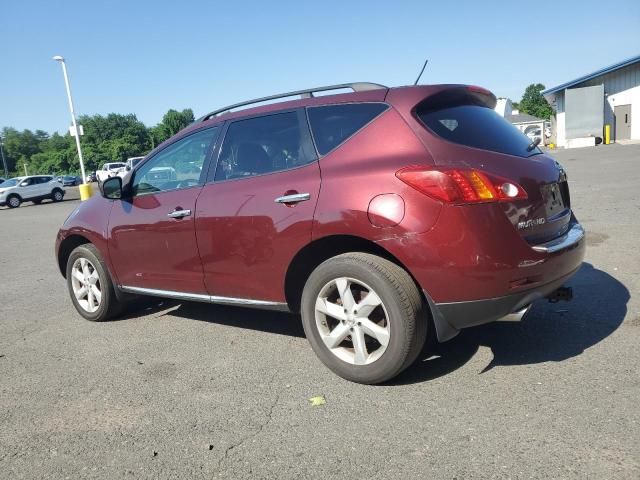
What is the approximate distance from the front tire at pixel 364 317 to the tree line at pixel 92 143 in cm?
8828

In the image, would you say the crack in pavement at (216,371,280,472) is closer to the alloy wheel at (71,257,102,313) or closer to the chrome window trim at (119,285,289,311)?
the chrome window trim at (119,285,289,311)

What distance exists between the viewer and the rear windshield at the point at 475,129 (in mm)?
3278

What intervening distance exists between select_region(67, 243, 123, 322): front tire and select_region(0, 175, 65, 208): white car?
28010mm

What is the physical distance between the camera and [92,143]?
9900 centimetres

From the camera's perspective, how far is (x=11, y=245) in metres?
11.8

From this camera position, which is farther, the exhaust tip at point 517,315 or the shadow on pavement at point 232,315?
the shadow on pavement at point 232,315

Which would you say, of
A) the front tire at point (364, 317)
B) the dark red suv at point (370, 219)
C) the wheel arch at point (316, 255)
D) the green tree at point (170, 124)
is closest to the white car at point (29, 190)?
the dark red suv at point (370, 219)

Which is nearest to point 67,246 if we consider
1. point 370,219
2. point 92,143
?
point 370,219

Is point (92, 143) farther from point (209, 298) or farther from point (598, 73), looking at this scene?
point (209, 298)

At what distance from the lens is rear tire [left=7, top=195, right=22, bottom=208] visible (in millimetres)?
29531

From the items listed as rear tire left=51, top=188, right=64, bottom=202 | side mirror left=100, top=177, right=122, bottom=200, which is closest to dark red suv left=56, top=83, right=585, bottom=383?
side mirror left=100, top=177, right=122, bottom=200

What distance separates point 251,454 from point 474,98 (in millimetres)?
2644

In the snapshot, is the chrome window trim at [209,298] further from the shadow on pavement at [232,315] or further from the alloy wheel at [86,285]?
the shadow on pavement at [232,315]

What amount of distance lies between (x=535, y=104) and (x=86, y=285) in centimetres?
11926
